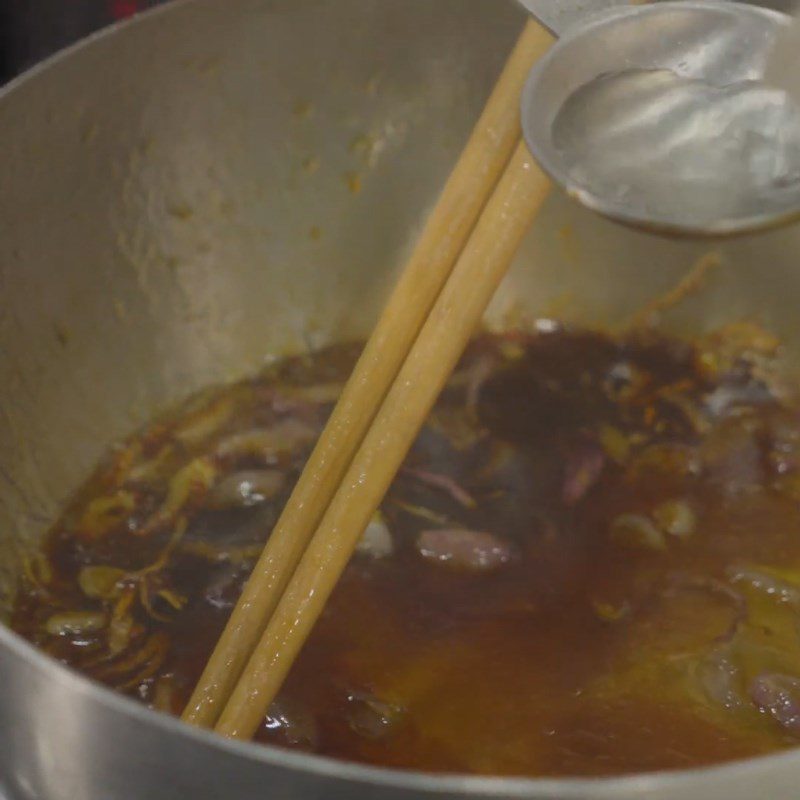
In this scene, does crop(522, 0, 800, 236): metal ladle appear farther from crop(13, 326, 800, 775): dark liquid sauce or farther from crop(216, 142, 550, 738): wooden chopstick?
crop(13, 326, 800, 775): dark liquid sauce

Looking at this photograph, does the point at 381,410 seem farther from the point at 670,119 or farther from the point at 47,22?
the point at 47,22

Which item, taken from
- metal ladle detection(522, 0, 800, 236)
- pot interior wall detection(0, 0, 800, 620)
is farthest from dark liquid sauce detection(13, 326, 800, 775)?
metal ladle detection(522, 0, 800, 236)

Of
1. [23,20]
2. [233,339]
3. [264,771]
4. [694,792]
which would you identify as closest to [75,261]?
[233,339]

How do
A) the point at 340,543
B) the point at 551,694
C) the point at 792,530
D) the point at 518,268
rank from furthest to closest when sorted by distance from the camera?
the point at 518,268 < the point at 792,530 < the point at 551,694 < the point at 340,543

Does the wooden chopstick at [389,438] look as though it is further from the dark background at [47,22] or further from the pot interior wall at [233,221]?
the dark background at [47,22]

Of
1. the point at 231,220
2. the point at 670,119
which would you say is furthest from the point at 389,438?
the point at 231,220

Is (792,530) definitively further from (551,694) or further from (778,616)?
(551,694)

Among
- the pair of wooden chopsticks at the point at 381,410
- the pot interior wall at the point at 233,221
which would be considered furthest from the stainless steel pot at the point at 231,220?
the pair of wooden chopsticks at the point at 381,410
